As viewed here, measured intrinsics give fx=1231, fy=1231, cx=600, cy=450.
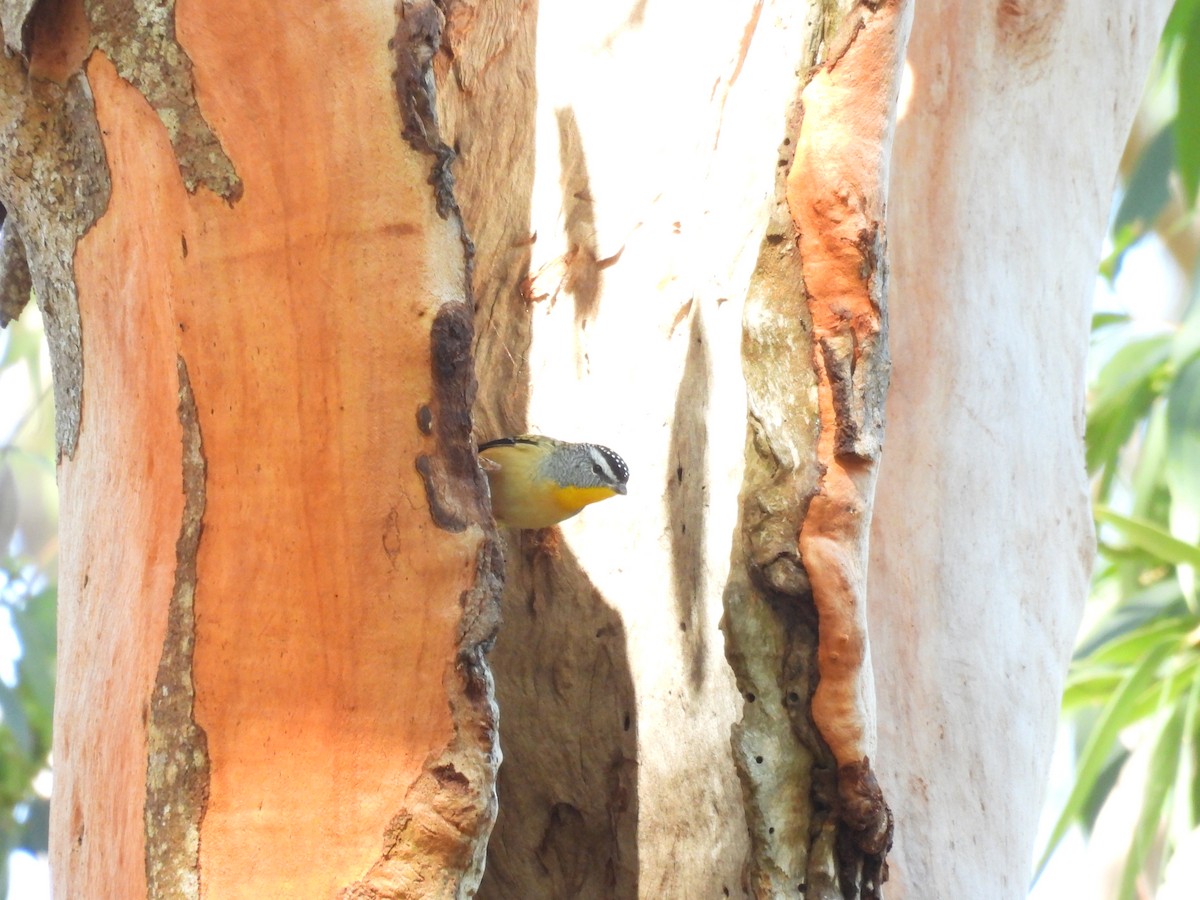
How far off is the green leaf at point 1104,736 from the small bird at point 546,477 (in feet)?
8.16

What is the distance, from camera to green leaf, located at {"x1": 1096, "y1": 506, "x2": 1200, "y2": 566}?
4211 millimetres

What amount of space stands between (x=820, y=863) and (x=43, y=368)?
→ 7.83 metres

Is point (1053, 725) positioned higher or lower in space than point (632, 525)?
lower

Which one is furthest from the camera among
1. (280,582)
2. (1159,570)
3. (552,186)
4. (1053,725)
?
(1159,570)

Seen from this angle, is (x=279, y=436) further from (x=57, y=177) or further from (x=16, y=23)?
(x=16, y=23)

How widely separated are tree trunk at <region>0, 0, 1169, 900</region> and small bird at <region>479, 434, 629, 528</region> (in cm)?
6

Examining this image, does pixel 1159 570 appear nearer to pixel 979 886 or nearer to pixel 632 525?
pixel 979 886

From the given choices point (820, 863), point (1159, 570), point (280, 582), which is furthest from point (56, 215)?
point (1159, 570)

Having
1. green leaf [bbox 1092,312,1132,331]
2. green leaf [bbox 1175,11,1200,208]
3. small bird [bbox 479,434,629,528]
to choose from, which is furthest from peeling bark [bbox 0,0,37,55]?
green leaf [bbox 1092,312,1132,331]

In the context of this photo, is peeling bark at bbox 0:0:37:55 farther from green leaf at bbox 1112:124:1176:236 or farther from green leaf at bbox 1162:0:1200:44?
green leaf at bbox 1112:124:1176:236

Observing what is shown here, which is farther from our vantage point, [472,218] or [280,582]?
[472,218]

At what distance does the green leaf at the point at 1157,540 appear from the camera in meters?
4.21

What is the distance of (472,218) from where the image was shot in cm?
243

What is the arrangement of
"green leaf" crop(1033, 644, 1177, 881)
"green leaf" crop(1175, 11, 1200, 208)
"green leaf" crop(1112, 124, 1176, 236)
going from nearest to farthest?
"green leaf" crop(1033, 644, 1177, 881) < "green leaf" crop(1175, 11, 1200, 208) < "green leaf" crop(1112, 124, 1176, 236)
